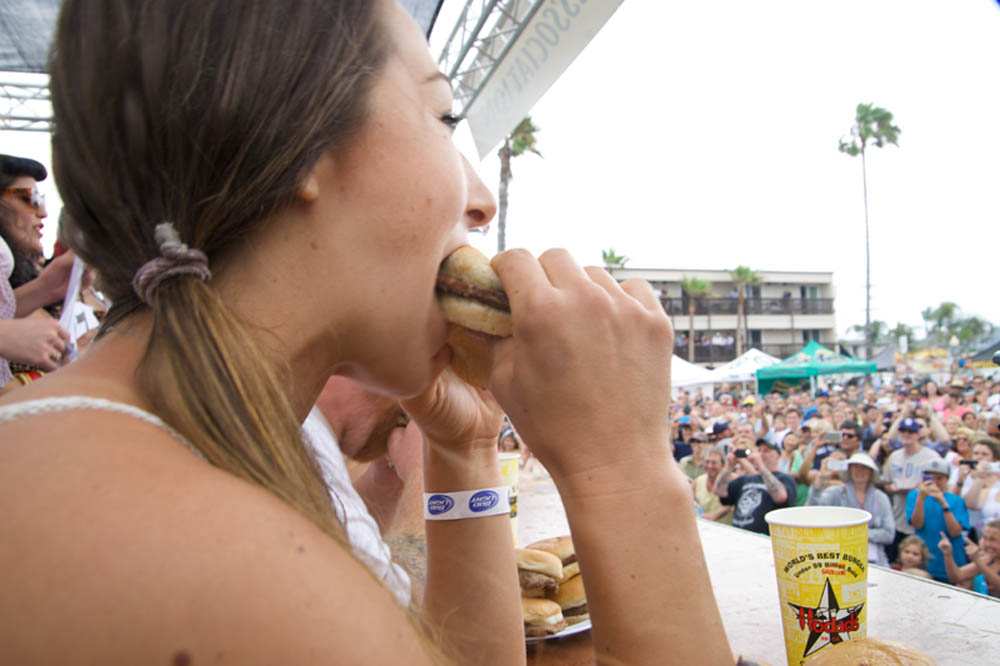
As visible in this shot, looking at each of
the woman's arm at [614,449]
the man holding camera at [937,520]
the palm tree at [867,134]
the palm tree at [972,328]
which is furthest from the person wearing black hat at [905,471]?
the palm tree at [972,328]

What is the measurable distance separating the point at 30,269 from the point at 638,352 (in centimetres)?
328

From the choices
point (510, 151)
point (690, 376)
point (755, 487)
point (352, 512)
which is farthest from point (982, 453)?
point (510, 151)

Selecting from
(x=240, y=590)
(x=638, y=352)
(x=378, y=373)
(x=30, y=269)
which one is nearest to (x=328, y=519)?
(x=240, y=590)

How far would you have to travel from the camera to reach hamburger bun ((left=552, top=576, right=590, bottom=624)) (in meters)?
1.95

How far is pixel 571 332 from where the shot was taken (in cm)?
106

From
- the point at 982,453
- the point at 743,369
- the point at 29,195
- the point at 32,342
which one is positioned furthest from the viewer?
the point at 743,369

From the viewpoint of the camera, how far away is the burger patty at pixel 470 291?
119 cm

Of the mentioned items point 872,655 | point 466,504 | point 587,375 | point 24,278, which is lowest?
point 872,655

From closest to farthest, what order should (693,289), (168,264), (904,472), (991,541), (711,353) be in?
(168,264) < (991,541) < (904,472) < (711,353) < (693,289)

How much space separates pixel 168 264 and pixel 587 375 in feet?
2.03

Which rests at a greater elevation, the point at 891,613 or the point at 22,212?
the point at 22,212

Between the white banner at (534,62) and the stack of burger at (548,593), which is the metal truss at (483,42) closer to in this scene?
the white banner at (534,62)

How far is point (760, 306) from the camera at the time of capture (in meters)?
58.4

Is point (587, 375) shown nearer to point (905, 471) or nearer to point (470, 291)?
point (470, 291)
